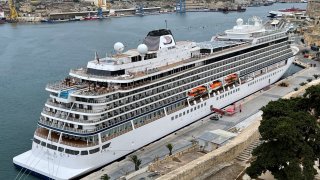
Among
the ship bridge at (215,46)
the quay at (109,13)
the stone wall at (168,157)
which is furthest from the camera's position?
the quay at (109,13)

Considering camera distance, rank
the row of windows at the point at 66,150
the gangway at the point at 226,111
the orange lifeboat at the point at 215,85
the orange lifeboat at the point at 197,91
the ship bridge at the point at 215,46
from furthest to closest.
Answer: the ship bridge at the point at 215,46, the orange lifeboat at the point at 215,85, the gangway at the point at 226,111, the orange lifeboat at the point at 197,91, the row of windows at the point at 66,150

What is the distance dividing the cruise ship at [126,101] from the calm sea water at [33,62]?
516 cm

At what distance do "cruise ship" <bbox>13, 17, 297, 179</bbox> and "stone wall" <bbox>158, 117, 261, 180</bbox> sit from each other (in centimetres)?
668

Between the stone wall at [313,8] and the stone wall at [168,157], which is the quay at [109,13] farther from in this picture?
the stone wall at [168,157]

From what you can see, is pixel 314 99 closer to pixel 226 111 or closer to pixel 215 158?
pixel 215 158

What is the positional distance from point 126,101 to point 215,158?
8.47 meters

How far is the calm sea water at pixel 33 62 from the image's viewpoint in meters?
41.1

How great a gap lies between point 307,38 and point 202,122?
5441 centimetres

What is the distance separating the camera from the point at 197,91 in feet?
134

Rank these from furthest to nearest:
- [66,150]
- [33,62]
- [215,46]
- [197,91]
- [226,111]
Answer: [33,62], [215,46], [226,111], [197,91], [66,150]

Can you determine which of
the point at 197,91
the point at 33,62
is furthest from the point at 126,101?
the point at 33,62

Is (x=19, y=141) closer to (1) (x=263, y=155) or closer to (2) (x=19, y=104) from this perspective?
(2) (x=19, y=104)

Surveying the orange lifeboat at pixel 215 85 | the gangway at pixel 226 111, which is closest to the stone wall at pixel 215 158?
the gangway at pixel 226 111

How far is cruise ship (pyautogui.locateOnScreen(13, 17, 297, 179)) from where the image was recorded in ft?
101
